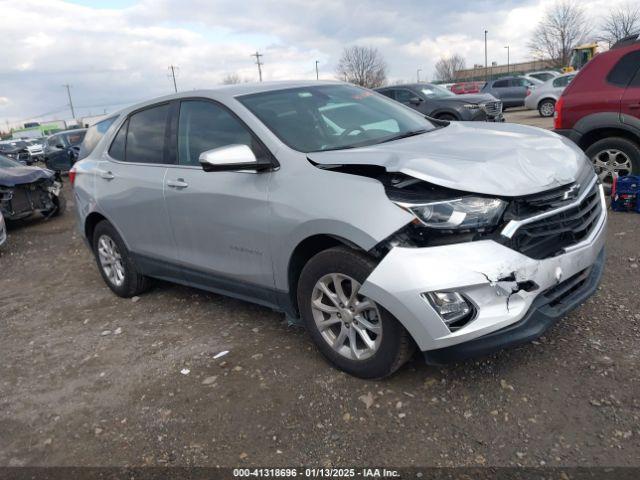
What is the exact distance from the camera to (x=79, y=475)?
107 inches

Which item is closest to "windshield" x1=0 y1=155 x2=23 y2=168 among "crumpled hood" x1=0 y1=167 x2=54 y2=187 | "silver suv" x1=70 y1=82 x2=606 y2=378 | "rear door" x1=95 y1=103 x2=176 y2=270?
"crumpled hood" x1=0 y1=167 x2=54 y2=187

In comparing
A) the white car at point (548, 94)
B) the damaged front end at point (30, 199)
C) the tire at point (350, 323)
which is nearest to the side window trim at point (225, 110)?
the tire at point (350, 323)

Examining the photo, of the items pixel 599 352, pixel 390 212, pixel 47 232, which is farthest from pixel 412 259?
pixel 47 232

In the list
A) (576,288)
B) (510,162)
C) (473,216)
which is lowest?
(576,288)

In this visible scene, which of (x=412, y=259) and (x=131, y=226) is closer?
(x=412, y=259)

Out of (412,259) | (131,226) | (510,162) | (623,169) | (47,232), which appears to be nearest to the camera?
(412,259)

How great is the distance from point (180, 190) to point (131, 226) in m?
0.94

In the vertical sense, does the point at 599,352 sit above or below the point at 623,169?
below

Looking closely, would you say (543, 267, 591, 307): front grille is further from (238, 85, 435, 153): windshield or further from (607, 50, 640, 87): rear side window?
(607, 50, 640, 87): rear side window

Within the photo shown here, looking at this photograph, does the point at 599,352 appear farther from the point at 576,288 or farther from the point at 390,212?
the point at 390,212

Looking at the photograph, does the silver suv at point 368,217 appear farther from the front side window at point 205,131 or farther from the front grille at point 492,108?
the front grille at point 492,108

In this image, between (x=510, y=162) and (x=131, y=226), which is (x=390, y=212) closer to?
(x=510, y=162)

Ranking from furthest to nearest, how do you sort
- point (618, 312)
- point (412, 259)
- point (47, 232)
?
1. point (47, 232)
2. point (618, 312)
3. point (412, 259)

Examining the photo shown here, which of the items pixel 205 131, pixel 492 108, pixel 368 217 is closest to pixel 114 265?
pixel 205 131
